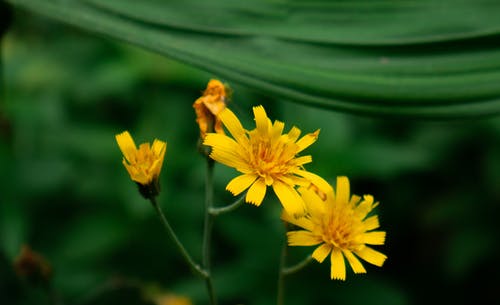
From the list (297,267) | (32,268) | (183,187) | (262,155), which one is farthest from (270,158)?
(183,187)

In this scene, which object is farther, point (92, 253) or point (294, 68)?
point (92, 253)

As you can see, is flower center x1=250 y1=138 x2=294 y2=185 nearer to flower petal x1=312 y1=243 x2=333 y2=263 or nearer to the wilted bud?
flower petal x1=312 y1=243 x2=333 y2=263

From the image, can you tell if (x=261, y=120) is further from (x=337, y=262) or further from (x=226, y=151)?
(x=337, y=262)

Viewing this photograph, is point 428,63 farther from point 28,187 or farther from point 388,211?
point 28,187

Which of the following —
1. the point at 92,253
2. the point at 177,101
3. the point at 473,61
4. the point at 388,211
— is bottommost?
the point at 92,253

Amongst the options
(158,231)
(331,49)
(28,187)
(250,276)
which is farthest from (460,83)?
(28,187)

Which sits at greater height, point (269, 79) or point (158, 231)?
point (269, 79)

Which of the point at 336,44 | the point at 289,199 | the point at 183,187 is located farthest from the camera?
the point at 183,187
